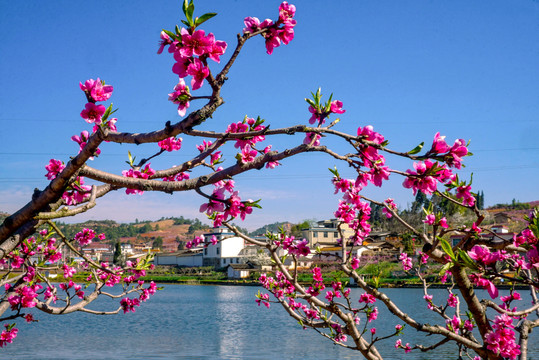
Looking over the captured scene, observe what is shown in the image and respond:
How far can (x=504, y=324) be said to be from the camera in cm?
392

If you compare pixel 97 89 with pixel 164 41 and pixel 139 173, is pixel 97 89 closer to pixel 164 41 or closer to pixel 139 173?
pixel 164 41

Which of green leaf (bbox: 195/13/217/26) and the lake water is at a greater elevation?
green leaf (bbox: 195/13/217/26)

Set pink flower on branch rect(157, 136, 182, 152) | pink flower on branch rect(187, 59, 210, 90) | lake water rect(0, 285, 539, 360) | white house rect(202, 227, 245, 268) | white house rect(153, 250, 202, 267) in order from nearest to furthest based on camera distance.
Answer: pink flower on branch rect(187, 59, 210, 90) < pink flower on branch rect(157, 136, 182, 152) < lake water rect(0, 285, 539, 360) < white house rect(202, 227, 245, 268) < white house rect(153, 250, 202, 267)

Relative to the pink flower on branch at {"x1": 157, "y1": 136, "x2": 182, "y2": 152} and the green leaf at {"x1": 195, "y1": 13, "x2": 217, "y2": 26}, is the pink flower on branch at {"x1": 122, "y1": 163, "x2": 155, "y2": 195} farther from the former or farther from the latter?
the green leaf at {"x1": 195, "y1": 13, "x2": 217, "y2": 26}

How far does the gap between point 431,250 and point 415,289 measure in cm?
6360

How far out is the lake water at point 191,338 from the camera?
78.7 ft

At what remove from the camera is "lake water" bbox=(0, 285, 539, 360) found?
2400 cm

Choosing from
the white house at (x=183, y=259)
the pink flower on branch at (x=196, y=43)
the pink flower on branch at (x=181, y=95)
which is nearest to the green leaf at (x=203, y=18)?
the pink flower on branch at (x=196, y=43)

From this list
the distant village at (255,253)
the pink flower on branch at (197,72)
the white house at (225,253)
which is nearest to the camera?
the pink flower on branch at (197,72)

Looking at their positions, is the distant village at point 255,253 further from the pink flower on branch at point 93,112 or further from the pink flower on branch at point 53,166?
the pink flower on branch at point 93,112

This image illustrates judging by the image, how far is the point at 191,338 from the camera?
29.4 m

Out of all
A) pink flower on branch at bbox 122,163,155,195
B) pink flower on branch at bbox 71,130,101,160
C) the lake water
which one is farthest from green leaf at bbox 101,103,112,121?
the lake water

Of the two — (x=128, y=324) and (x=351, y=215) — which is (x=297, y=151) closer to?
(x=351, y=215)

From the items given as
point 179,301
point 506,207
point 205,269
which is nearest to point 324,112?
point 179,301
